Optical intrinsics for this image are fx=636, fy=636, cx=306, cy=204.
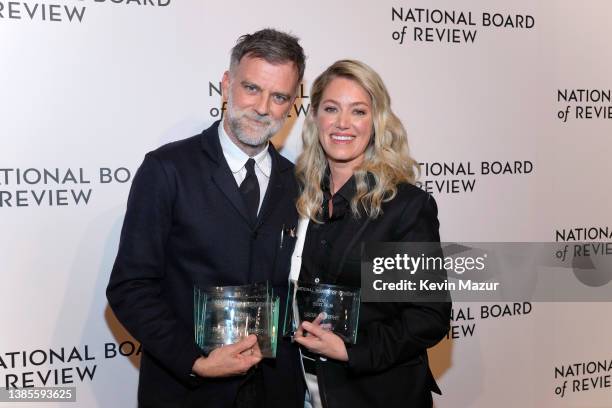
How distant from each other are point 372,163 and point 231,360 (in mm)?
821

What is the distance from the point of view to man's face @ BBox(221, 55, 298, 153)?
2074mm

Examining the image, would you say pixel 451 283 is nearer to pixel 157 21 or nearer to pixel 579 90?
pixel 579 90

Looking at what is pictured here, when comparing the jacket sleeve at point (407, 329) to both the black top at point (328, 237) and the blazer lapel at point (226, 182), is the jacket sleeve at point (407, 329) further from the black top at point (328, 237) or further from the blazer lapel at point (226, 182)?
the blazer lapel at point (226, 182)

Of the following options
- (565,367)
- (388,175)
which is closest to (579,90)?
(565,367)

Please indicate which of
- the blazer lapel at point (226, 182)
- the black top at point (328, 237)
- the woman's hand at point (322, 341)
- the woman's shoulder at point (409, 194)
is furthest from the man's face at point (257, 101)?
the woman's hand at point (322, 341)

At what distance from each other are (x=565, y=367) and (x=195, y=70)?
2624 mm

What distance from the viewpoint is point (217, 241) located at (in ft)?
6.46

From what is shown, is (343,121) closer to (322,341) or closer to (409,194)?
(409,194)

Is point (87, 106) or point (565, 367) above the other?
point (87, 106)

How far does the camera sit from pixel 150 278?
1.94m

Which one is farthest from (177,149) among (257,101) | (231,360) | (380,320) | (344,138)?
(380,320)

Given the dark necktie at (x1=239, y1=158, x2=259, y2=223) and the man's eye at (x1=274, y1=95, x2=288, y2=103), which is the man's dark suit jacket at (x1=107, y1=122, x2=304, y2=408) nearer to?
the dark necktie at (x1=239, y1=158, x2=259, y2=223)

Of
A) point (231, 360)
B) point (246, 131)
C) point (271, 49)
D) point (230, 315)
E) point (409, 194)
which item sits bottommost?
point (231, 360)

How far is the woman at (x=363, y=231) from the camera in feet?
6.45
